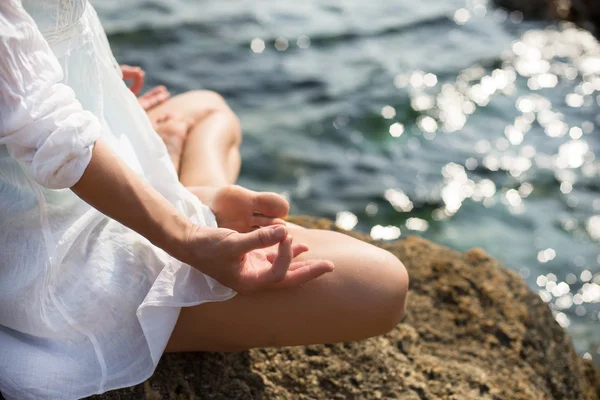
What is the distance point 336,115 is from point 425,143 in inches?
26.5

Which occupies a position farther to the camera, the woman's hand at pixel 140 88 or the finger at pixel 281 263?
the woman's hand at pixel 140 88

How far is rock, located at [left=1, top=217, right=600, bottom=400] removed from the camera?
75.1 inches

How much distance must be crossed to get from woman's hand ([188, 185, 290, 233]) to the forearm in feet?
0.92

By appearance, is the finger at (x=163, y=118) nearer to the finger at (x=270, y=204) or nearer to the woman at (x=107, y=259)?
the woman at (x=107, y=259)

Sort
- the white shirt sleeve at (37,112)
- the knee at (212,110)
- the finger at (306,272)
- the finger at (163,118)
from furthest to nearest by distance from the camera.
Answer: the knee at (212,110) → the finger at (163,118) → the finger at (306,272) → the white shirt sleeve at (37,112)

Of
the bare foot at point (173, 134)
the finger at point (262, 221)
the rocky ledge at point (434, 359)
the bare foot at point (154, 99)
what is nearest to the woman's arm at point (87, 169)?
the finger at point (262, 221)

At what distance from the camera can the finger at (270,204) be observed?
1.84 m

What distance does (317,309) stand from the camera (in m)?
1.74

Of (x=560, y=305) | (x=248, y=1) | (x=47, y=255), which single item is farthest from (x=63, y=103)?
(x=248, y=1)

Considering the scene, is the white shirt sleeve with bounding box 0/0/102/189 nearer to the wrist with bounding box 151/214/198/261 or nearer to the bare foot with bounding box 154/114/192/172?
the wrist with bounding box 151/214/198/261

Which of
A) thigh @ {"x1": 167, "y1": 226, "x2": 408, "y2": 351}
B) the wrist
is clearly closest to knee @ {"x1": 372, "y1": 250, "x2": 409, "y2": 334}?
thigh @ {"x1": 167, "y1": 226, "x2": 408, "y2": 351}

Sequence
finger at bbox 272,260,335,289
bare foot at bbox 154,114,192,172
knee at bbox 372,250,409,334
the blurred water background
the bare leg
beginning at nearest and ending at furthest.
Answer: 1. finger at bbox 272,260,335,289
2. knee at bbox 372,250,409,334
3. the bare leg
4. bare foot at bbox 154,114,192,172
5. the blurred water background

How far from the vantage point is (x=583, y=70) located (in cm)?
645

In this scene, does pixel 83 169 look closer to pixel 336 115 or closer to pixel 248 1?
pixel 336 115
